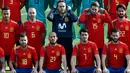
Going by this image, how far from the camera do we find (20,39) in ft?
32.3

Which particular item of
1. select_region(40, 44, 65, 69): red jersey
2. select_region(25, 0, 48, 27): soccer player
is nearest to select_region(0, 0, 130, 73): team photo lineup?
select_region(40, 44, 65, 69): red jersey

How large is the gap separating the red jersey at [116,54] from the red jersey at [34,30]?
1.54m

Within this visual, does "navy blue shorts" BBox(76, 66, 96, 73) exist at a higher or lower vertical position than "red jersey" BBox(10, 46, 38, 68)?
lower

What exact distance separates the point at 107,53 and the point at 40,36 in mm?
1609

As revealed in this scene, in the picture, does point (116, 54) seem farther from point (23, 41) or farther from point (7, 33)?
point (7, 33)

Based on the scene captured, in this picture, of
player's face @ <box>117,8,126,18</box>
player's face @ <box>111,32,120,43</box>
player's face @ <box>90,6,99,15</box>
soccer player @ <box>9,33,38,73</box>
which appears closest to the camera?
player's face @ <box>111,32,120,43</box>

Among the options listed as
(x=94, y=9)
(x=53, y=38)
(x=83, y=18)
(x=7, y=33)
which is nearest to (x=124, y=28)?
(x=94, y=9)

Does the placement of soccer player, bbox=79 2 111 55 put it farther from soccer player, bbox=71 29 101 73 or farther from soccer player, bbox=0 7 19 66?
soccer player, bbox=0 7 19 66

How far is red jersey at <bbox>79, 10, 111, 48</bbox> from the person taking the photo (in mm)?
10461

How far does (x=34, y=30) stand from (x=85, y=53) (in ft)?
4.27

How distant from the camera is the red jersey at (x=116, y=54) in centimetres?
994

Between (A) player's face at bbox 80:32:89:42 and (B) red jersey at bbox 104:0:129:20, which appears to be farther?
A: (B) red jersey at bbox 104:0:129:20

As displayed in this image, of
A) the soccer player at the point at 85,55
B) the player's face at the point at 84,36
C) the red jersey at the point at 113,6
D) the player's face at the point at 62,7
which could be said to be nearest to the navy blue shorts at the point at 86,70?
the soccer player at the point at 85,55

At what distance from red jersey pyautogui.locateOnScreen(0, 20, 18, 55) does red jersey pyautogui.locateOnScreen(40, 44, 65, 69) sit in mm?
812
